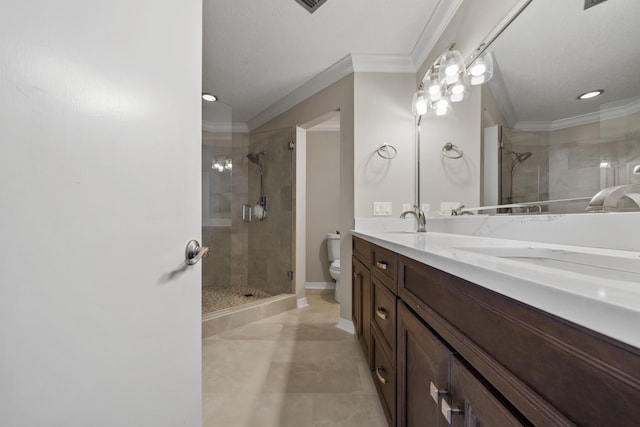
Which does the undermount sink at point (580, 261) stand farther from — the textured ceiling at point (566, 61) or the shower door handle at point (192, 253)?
the shower door handle at point (192, 253)

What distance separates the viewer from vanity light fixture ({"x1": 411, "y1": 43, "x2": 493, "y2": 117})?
4.33ft

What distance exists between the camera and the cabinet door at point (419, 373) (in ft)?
1.89

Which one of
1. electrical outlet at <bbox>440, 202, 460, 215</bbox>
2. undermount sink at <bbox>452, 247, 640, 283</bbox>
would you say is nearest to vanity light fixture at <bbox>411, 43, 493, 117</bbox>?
electrical outlet at <bbox>440, 202, 460, 215</bbox>

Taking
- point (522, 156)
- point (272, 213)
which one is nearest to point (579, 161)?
point (522, 156)

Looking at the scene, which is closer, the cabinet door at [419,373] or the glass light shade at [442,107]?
the cabinet door at [419,373]

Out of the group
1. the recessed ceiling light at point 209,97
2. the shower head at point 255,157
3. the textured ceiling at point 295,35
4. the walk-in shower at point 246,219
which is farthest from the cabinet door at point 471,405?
the recessed ceiling light at point 209,97

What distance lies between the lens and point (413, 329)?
74 centimetres

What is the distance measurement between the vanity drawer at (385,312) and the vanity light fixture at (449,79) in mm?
1233

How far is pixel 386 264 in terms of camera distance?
3.47 ft

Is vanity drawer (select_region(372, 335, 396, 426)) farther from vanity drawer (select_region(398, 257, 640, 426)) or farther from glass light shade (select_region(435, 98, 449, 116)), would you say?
glass light shade (select_region(435, 98, 449, 116))

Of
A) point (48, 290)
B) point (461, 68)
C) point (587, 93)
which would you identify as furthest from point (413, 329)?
point (461, 68)

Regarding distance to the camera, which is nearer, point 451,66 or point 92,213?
point 92,213

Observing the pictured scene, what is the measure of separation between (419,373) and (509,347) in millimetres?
416

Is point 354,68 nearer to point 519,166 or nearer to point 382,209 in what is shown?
point 382,209
